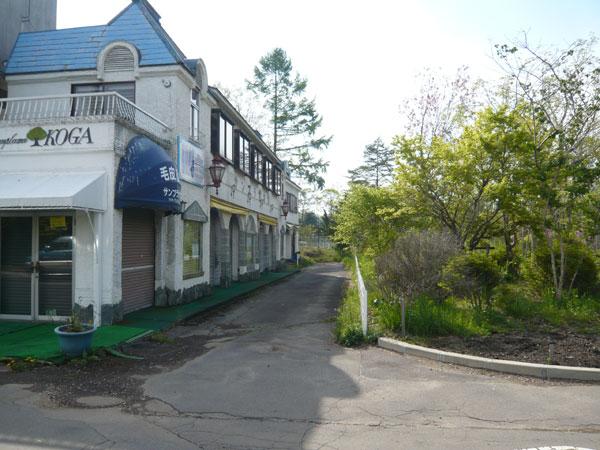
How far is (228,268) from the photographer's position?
17.9m

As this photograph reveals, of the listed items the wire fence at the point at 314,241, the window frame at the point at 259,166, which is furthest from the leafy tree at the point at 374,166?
the window frame at the point at 259,166

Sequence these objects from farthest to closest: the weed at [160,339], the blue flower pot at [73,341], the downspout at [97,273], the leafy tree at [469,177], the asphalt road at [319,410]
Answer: the leafy tree at [469,177] < the downspout at [97,273] < the weed at [160,339] < the blue flower pot at [73,341] < the asphalt road at [319,410]

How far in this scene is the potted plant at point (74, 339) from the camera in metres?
7.00

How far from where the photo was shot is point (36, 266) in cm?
980

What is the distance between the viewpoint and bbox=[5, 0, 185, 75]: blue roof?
39.7ft

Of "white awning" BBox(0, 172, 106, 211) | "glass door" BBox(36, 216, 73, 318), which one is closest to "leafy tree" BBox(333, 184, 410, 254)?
"white awning" BBox(0, 172, 106, 211)

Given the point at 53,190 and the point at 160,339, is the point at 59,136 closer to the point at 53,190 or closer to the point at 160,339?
the point at 53,190

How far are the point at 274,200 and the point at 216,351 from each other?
20239 millimetres

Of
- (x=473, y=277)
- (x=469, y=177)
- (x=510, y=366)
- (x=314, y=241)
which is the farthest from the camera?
(x=314, y=241)

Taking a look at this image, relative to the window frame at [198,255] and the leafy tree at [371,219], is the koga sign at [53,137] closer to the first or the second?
the window frame at [198,255]

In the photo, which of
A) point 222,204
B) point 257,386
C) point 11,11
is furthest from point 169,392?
point 11,11

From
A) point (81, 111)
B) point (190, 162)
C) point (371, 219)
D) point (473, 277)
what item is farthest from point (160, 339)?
point (371, 219)

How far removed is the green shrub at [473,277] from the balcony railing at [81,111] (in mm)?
7081

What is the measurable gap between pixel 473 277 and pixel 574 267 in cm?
356
